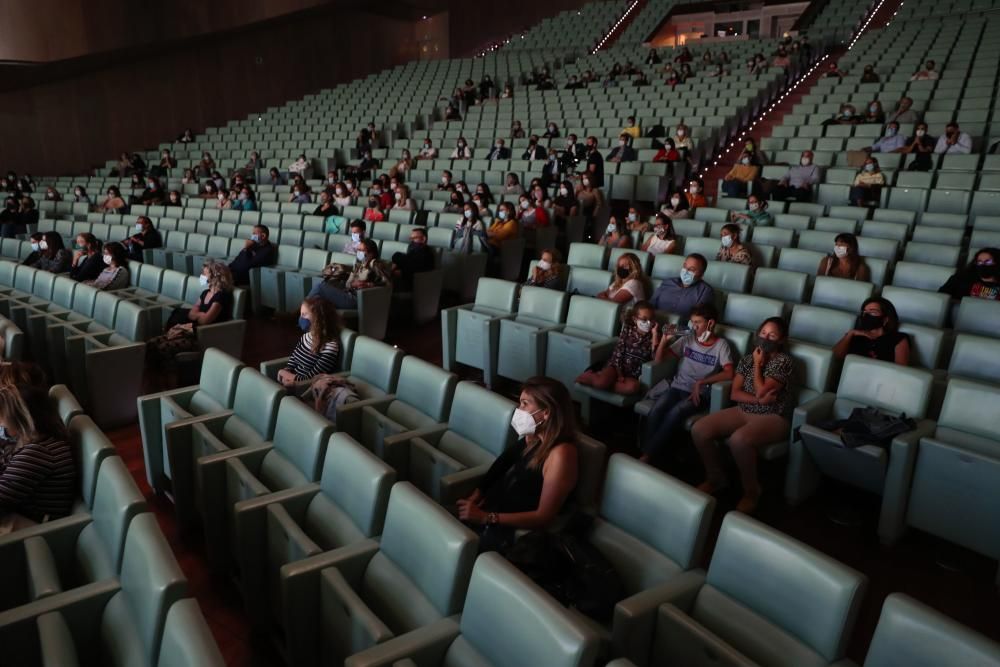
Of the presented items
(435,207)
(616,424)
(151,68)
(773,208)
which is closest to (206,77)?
(151,68)

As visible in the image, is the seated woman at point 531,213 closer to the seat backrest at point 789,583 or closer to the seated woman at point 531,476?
the seated woman at point 531,476

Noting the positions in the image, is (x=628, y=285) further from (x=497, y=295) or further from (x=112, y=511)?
(x=112, y=511)

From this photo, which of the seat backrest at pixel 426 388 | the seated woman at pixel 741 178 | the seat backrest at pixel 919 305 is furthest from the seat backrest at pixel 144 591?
the seated woman at pixel 741 178

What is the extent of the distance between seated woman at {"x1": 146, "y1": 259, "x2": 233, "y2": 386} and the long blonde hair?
3087mm

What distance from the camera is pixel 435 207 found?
27.3 feet

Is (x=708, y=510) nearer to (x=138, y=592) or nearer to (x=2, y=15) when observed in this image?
(x=138, y=592)

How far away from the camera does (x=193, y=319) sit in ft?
15.6

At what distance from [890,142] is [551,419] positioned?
730 centimetres

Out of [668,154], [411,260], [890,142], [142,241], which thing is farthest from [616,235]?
[142,241]

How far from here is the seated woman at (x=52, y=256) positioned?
6527 millimetres

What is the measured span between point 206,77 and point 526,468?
1761 cm

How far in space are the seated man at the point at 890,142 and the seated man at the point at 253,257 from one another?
21.6 feet

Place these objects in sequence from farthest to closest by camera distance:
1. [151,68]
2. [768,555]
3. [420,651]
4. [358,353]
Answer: [151,68], [358,353], [768,555], [420,651]

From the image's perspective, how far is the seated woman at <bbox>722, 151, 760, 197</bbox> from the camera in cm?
747
